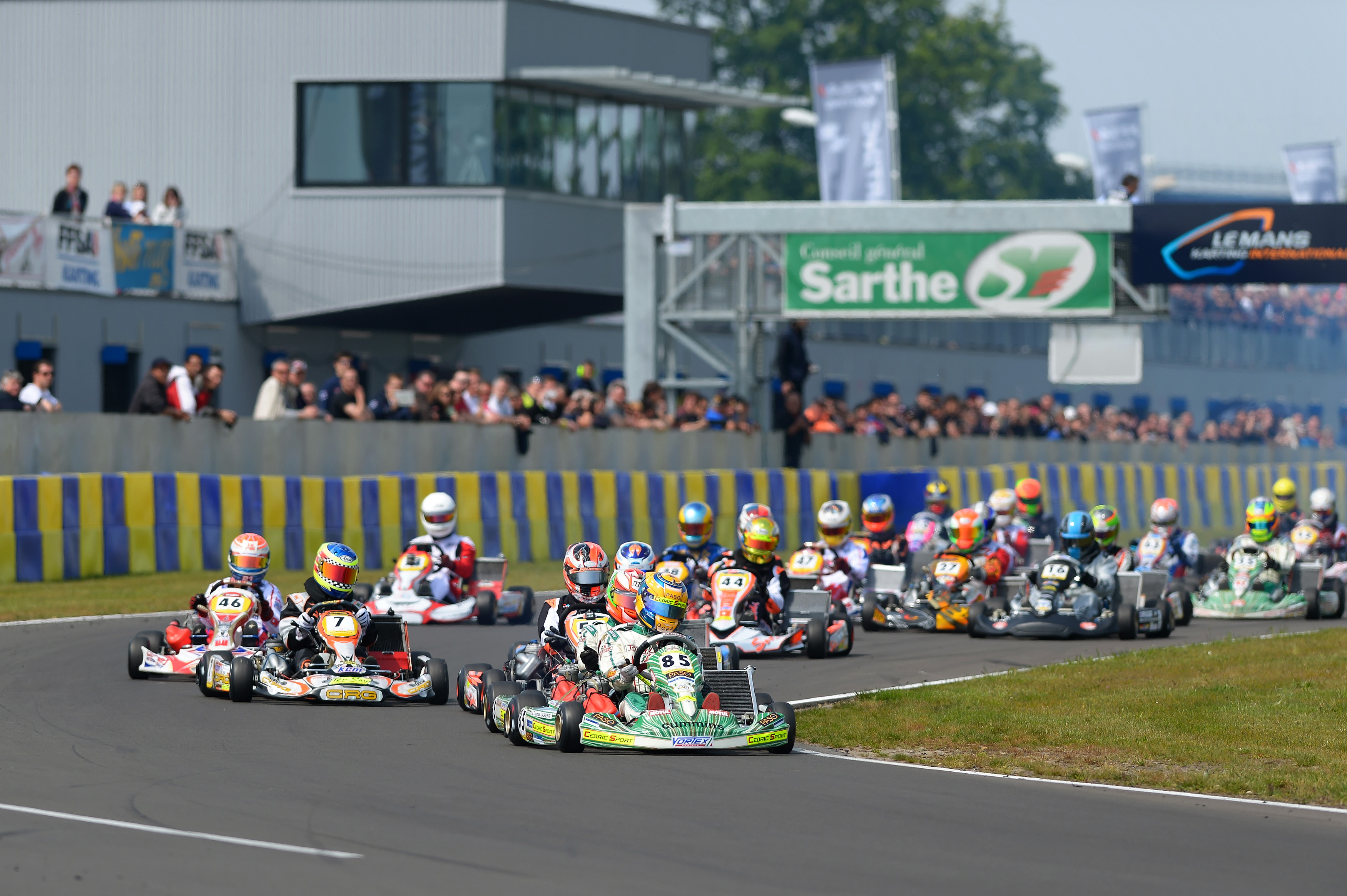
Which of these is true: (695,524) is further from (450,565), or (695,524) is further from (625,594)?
(625,594)

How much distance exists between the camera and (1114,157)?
4444 cm

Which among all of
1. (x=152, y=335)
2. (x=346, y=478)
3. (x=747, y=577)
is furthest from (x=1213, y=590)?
(x=152, y=335)

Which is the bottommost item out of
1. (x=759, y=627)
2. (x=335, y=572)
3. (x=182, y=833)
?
(x=759, y=627)

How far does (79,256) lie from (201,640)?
→ 52.8ft

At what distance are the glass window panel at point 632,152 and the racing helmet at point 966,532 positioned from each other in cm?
1728

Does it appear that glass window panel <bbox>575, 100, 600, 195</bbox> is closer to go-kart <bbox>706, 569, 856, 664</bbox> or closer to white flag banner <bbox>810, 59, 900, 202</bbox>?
white flag banner <bbox>810, 59, 900, 202</bbox>

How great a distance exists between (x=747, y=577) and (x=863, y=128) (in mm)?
22098

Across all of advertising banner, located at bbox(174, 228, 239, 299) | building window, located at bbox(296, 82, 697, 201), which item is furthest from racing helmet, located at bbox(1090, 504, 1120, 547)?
building window, located at bbox(296, 82, 697, 201)

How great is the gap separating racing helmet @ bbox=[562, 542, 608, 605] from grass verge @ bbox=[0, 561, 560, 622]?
705cm

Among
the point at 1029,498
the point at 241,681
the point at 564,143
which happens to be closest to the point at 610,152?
the point at 564,143

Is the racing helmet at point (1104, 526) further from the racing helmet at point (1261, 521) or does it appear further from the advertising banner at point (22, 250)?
the advertising banner at point (22, 250)

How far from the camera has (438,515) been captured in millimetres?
18922

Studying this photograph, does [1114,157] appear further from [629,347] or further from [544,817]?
[544,817]

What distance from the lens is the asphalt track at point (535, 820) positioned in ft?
23.8
